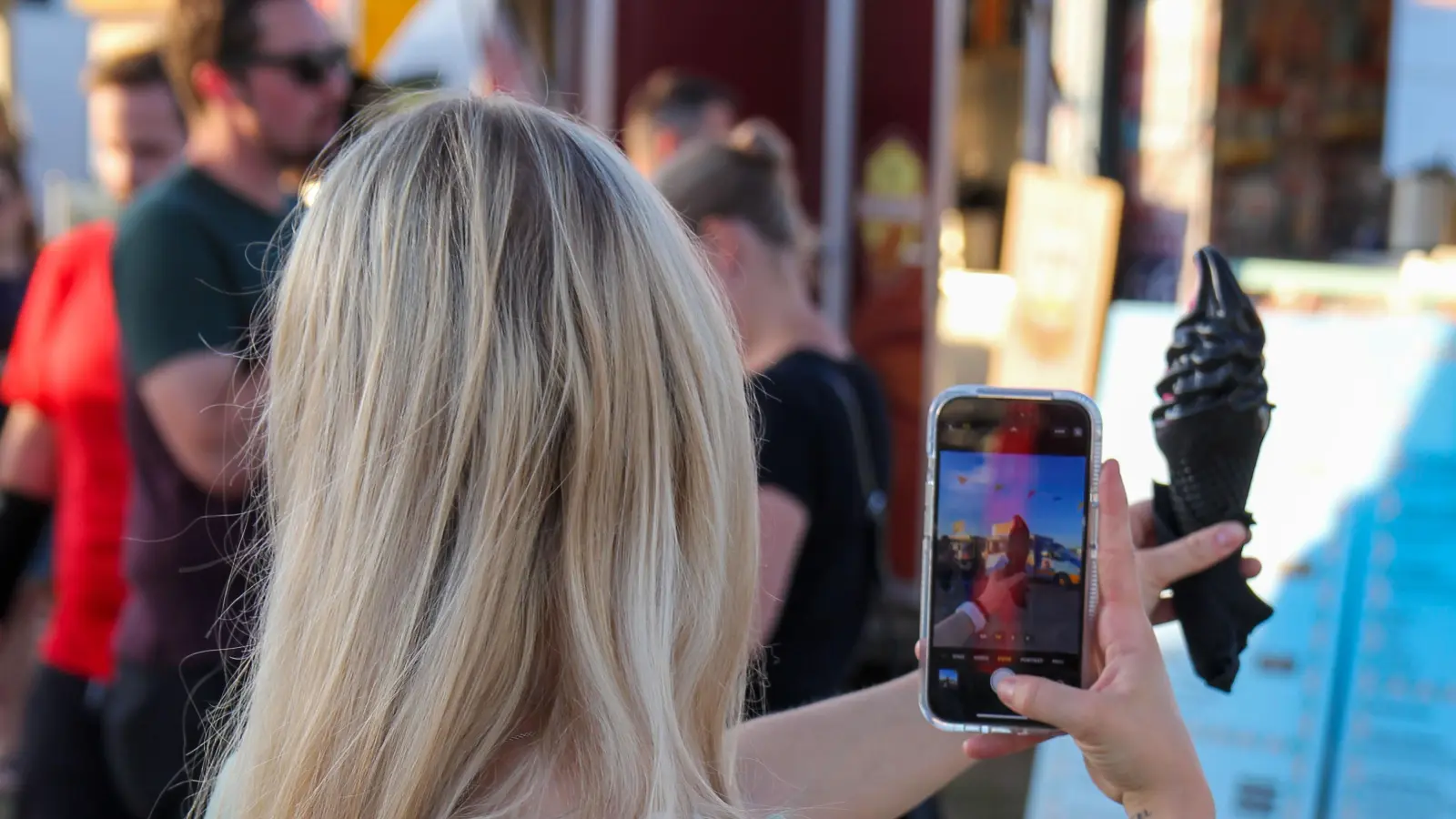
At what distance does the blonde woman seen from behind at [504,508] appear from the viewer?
0.91 metres

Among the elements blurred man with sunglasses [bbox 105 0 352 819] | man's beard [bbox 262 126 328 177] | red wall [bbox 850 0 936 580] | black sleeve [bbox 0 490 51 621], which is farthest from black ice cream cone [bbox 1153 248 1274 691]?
red wall [bbox 850 0 936 580]

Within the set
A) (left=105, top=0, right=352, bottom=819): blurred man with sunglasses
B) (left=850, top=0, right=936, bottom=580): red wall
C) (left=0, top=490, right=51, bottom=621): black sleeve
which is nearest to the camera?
(left=105, top=0, right=352, bottom=819): blurred man with sunglasses

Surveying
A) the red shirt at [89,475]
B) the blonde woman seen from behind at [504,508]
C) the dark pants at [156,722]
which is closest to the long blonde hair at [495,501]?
the blonde woman seen from behind at [504,508]

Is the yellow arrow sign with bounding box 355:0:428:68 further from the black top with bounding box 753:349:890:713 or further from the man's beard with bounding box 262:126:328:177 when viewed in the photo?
the black top with bounding box 753:349:890:713

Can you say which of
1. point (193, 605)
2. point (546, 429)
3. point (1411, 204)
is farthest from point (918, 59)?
point (546, 429)

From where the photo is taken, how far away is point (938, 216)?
487 cm

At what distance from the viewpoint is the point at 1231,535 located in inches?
47.2

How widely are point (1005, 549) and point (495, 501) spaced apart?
0.42 m

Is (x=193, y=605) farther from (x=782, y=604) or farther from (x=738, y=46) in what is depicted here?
(x=738, y=46)

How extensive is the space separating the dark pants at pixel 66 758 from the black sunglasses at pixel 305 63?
3.77 ft

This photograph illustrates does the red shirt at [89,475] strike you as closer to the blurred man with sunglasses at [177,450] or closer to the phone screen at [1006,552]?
the blurred man with sunglasses at [177,450]

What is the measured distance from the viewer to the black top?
7.22 ft

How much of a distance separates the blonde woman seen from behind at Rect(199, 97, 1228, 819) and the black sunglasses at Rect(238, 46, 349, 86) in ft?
4.98

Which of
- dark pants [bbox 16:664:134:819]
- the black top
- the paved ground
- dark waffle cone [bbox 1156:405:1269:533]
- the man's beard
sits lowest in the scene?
the paved ground
